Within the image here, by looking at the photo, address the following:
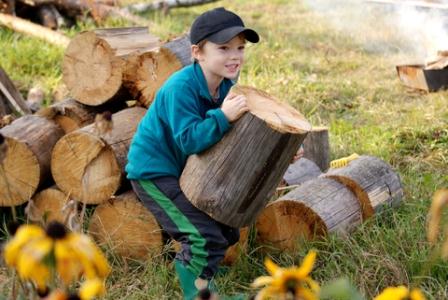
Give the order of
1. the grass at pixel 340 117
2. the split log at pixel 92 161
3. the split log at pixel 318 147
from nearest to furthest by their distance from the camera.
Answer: the grass at pixel 340 117, the split log at pixel 92 161, the split log at pixel 318 147

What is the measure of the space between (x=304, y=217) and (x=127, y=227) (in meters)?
0.88

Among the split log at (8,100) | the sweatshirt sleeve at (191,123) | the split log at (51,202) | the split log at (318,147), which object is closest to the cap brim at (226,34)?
the sweatshirt sleeve at (191,123)

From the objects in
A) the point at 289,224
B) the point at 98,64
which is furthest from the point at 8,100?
the point at 289,224

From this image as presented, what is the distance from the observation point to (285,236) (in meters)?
4.01

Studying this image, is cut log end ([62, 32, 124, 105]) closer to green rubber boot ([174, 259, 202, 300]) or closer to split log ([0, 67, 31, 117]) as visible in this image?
split log ([0, 67, 31, 117])

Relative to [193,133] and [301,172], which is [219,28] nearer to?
[193,133]

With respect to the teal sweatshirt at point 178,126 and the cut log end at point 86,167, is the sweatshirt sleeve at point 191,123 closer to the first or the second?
the teal sweatshirt at point 178,126

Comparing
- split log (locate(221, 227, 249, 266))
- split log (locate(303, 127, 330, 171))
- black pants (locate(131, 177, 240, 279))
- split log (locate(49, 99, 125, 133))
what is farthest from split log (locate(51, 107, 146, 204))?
split log (locate(303, 127, 330, 171))

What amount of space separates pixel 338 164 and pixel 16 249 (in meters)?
3.35

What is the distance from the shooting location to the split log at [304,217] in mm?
3936

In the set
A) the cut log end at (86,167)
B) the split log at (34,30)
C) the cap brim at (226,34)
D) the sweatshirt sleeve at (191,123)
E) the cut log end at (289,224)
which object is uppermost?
the cap brim at (226,34)

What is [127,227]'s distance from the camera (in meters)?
4.07

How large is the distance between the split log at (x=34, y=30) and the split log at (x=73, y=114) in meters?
3.33

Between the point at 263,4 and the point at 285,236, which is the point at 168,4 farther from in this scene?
the point at 285,236
